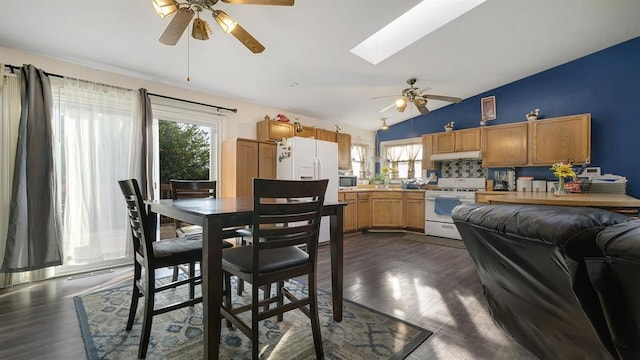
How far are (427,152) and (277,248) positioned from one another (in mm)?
4735

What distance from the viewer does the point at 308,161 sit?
4.23m

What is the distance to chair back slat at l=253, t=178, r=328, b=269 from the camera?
135 centimetres

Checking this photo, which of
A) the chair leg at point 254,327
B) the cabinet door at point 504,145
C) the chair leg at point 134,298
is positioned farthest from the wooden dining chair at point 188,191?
the cabinet door at point 504,145

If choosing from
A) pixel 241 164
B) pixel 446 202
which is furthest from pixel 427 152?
pixel 241 164

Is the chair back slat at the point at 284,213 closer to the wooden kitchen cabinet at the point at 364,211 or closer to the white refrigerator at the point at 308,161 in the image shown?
the white refrigerator at the point at 308,161

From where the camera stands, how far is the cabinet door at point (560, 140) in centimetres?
381

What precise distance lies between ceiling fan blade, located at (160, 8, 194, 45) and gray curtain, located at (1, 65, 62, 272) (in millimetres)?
1709

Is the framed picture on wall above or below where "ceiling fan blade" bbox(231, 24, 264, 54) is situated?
above

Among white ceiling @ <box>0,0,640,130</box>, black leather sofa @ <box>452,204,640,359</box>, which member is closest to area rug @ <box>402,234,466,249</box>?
white ceiling @ <box>0,0,640,130</box>

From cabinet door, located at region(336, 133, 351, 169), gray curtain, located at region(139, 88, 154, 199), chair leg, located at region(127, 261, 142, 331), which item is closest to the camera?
chair leg, located at region(127, 261, 142, 331)

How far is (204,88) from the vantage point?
376 cm

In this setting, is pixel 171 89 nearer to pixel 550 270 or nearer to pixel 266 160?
pixel 266 160

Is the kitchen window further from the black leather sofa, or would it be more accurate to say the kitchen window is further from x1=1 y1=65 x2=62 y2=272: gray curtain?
x1=1 y1=65 x2=62 y2=272: gray curtain

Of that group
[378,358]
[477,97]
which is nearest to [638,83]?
[477,97]
